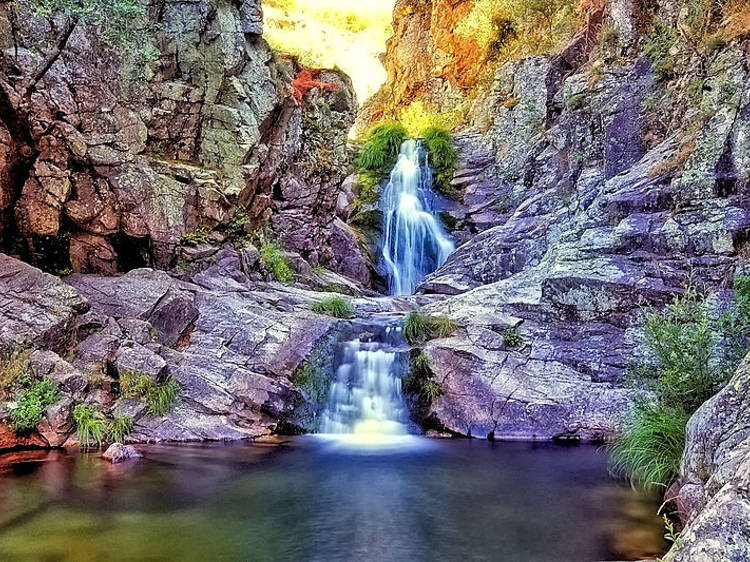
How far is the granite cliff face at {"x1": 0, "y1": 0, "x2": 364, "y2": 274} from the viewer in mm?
11102

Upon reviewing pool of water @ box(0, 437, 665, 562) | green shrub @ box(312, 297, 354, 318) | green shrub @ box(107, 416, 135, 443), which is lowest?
pool of water @ box(0, 437, 665, 562)

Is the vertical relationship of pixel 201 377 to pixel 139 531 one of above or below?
above

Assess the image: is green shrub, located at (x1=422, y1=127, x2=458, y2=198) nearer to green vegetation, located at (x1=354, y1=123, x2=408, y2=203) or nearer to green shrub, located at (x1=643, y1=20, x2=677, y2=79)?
green vegetation, located at (x1=354, y1=123, x2=408, y2=203)

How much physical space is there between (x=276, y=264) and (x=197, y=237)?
7.57 feet

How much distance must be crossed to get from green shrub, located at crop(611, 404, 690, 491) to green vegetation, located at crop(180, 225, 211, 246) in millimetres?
9701

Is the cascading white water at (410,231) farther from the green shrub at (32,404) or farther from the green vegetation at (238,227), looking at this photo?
the green shrub at (32,404)

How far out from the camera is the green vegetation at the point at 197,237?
1298 centimetres

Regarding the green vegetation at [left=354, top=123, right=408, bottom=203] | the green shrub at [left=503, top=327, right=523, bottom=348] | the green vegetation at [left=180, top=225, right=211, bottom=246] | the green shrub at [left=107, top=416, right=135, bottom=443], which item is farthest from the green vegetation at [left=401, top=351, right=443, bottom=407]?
the green vegetation at [left=354, top=123, right=408, bottom=203]

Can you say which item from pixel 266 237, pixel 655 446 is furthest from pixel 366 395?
pixel 266 237

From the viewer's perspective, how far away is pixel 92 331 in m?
9.95

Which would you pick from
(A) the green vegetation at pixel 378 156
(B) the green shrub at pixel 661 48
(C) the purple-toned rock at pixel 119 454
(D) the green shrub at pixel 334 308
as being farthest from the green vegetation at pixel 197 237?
(B) the green shrub at pixel 661 48

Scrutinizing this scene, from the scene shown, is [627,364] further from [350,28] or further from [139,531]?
[350,28]

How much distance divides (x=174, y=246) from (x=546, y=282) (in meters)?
7.92

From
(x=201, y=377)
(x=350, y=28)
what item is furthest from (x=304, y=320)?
(x=350, y=28)
